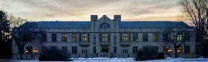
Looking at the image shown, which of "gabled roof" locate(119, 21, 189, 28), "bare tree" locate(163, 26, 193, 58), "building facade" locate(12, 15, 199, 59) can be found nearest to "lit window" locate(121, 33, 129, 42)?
"building facade" locate(12, 15, 199, 59)

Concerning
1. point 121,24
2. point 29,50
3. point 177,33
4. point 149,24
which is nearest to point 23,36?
point 29,50

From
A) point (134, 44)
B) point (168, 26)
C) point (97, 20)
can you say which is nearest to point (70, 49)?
point (97, 20)

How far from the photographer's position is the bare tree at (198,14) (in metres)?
48.4

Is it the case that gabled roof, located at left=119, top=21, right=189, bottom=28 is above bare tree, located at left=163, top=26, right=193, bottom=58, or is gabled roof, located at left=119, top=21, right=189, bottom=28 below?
above

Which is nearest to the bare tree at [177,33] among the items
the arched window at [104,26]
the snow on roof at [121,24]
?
the snow on roof at [121,24]

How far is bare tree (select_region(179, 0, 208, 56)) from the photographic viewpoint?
159 ft

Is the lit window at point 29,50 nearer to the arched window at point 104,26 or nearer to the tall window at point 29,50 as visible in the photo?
the tall window at point 29,50

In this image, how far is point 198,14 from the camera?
49719 mm

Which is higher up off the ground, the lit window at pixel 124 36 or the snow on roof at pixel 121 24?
the snow on roof at pixel 121 24

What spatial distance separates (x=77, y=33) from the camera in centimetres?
6606

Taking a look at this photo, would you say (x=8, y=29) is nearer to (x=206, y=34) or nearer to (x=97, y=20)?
(x=97, y=20)

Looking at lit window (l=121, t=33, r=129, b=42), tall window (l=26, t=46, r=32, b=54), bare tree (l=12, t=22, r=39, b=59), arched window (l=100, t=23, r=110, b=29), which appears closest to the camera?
bare tree (l=12, t=22, r=39, b=59)

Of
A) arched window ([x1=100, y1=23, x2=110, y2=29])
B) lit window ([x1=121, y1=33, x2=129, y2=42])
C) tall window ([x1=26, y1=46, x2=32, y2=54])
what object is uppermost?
arched window ([x1=100, y1=23, x2=110, y2=29])

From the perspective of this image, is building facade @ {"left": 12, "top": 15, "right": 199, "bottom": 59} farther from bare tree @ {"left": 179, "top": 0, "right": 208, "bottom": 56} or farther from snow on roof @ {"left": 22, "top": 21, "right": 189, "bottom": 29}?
bare tree @ {"left": 179, "top": 0, "right": 208, "bottom": 56}
